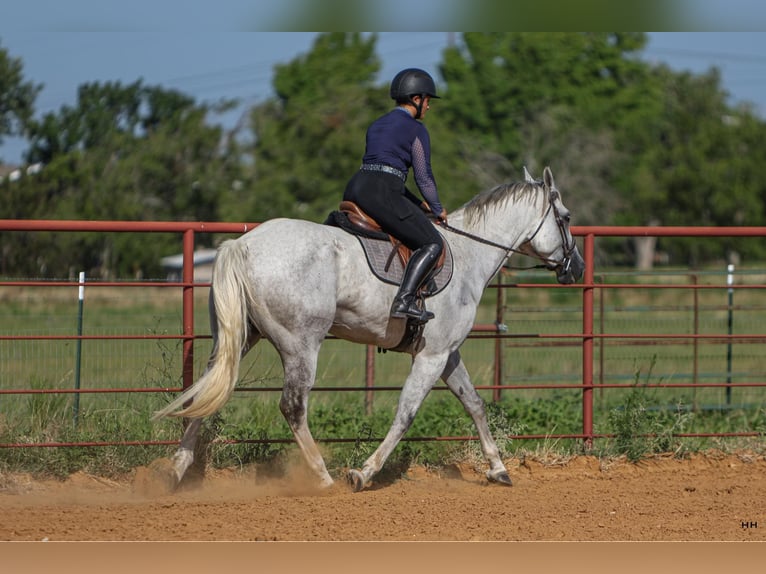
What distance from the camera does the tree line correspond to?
3070 cm

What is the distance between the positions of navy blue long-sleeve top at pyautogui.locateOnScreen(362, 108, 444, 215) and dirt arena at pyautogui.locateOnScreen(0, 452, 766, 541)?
211 centimetres

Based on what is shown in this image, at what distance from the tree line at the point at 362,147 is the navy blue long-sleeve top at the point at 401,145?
12.6ft

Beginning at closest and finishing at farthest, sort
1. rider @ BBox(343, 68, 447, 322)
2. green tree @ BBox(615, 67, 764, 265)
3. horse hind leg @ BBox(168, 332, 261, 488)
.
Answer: rider @ BBox(343, 68, 447, 322), horse hind leg @ BBox(168, 332, 261, 488), green tree @ BBox(615, 67, 764, 265)

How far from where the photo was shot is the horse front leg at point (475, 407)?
285 inches

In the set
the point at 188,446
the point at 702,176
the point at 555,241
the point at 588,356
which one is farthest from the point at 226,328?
the point at 702,176

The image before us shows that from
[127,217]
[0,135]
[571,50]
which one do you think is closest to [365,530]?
[127,217]

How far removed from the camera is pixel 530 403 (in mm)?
9812

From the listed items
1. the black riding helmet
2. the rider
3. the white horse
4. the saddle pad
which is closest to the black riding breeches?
the rider

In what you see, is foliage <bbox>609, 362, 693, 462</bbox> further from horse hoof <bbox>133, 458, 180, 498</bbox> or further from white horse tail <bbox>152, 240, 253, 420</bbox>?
horse hoof <bbox>133, 458, 180, 498</bbox>

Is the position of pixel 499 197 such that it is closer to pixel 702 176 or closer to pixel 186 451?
pixel 186 451

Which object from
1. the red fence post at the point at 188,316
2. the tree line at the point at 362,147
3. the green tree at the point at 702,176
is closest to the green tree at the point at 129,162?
the tree line at the point at 362,147

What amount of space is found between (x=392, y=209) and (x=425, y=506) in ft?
6.27

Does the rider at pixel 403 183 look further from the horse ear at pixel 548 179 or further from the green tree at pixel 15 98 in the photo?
Result: the green tree at pixel 15 98

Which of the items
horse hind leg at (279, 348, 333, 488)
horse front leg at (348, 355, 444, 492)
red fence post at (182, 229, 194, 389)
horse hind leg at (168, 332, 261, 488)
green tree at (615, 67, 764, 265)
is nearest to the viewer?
horse hind leg at (279, 348, 333, 488)
